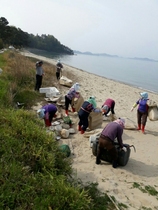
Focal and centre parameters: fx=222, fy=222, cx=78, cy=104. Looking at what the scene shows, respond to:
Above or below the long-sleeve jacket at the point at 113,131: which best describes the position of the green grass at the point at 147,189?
below

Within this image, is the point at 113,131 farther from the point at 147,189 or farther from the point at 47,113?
the point at 47,113

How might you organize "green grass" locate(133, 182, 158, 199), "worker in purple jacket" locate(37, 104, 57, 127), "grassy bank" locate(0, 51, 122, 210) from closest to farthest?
"grassy bank" locate(0, 51, 122, 210), "green grass" locate(133, 182, 158, 199), "worker in purple jacket" locate(37, 104, 57, 127)

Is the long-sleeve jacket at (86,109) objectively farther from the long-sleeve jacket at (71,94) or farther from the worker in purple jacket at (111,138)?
the worker in purple jacket at (111,138)

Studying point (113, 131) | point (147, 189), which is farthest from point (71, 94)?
point (147, 189)

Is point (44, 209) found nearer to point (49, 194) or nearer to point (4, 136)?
point (49, 194)

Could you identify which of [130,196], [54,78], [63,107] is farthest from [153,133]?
[54,78]

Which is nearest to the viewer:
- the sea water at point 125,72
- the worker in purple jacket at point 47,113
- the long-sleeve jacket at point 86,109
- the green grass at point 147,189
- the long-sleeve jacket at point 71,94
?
the green grass at point 147,189

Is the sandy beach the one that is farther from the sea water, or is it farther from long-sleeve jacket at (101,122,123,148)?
the sea water

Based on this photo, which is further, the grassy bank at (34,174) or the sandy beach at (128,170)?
the sandy beach at (128,170)

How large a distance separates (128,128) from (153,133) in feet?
3.52

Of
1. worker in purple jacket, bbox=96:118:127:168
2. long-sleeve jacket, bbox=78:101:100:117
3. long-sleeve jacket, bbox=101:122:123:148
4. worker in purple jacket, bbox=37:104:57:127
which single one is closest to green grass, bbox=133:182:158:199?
worker in purple jacket, bbox=96:118:127:168

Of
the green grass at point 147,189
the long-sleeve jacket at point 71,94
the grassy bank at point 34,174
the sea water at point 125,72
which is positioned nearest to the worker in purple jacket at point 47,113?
the long-sleeve jacket at point 71,94

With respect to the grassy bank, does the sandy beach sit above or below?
below

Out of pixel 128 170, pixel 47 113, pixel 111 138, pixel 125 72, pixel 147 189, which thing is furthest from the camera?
pixel 125 72
